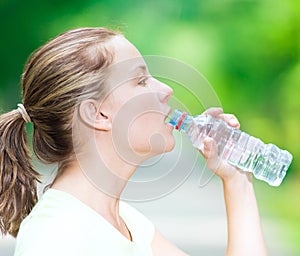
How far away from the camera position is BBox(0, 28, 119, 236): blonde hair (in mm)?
1219

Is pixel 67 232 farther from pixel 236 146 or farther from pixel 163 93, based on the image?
pixel 236 146

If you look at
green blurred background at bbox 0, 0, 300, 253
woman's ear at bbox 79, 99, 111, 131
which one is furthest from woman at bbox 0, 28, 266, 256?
green blurred background at bbox 0, 0, 300, 253

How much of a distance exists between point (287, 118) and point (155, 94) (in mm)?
5182

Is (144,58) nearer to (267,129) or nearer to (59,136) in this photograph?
(59,136)

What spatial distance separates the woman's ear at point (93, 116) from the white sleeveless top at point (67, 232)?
0.12 metres

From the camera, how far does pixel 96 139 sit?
1.26 m

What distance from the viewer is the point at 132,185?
4.87ft

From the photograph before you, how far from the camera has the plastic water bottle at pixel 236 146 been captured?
1.34 m

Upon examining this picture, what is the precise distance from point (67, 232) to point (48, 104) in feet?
0.71

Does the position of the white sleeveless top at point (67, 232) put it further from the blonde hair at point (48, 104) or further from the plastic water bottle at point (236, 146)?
the plastic water bottle at point (236, 146)

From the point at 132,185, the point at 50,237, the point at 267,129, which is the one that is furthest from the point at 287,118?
the point at 50,237

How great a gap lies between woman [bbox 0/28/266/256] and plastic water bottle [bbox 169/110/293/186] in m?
0.04

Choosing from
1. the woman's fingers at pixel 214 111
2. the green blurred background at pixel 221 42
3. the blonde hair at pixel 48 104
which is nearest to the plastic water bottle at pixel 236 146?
the woman's fingers at pixel 214 111

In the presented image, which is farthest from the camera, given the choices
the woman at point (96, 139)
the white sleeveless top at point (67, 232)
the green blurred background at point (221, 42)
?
the green blurred background at point (221, 42)
